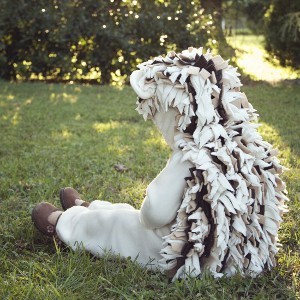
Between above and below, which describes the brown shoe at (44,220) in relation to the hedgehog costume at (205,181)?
below

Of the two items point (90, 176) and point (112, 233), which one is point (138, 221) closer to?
point (112, 233)

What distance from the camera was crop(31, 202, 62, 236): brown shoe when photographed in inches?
98.7

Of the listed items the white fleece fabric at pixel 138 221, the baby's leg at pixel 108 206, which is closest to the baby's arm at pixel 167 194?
the white fleece fabric at pixel 138 221

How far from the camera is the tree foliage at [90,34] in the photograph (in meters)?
8.55

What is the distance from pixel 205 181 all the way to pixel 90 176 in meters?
1.83

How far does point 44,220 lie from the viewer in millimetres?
2533

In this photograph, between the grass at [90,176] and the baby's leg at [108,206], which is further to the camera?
the baby's leg at [108,206]

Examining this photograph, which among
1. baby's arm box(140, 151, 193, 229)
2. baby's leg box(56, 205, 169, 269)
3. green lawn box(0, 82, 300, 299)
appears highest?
baby's arm box(140, 151, 193, 229)

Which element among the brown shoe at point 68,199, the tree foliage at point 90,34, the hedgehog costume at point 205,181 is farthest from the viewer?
the tree foliage at point 90,34

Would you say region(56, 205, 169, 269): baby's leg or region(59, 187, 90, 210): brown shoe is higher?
region(56, 205, 169, 269): baby's leg

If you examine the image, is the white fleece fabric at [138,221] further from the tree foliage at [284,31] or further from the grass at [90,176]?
the tree foliage at [284,31]

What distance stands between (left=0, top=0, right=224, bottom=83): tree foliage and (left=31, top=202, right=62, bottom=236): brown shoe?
250 inches

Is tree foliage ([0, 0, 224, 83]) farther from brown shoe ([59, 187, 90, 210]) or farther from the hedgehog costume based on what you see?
the hedgehog costume

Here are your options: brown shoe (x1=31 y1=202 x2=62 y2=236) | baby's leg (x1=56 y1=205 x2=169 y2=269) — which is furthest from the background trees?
baby's leg (x1=56 y1=205 x2=169 y2=269)
